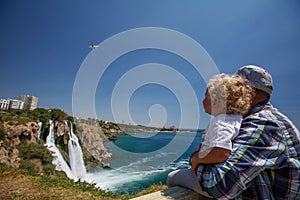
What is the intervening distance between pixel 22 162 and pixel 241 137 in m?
14.9

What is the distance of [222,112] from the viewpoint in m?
1.03

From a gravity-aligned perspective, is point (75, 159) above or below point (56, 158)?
below

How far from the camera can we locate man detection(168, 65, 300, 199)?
0.90 meters

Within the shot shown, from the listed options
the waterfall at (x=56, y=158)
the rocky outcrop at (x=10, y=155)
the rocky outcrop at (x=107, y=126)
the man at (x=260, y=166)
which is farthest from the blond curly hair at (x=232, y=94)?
the rocky outcrop at (x=107, y=126)

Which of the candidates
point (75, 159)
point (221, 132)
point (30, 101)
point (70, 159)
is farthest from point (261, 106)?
point (30, 101)

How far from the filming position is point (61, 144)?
656 inches

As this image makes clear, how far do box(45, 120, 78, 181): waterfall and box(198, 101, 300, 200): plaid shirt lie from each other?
15.6 meters

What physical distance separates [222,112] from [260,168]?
372 millimetres

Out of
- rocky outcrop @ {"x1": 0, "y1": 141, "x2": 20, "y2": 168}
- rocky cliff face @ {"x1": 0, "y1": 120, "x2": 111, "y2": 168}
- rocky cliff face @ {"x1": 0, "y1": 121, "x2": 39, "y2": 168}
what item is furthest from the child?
rocky outcrop @ {"x1": 0, "y1": 141, "x2": 20, "y2": 168}

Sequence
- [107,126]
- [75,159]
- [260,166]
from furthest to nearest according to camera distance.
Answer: [107,126], [75,159], [260,166]

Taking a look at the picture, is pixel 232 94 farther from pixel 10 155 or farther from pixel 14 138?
pixel 14 138

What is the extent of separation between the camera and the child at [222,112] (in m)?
0.94

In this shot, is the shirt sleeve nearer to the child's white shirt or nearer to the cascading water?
the child's white shirt

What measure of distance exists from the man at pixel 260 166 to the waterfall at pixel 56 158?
51.3ft
